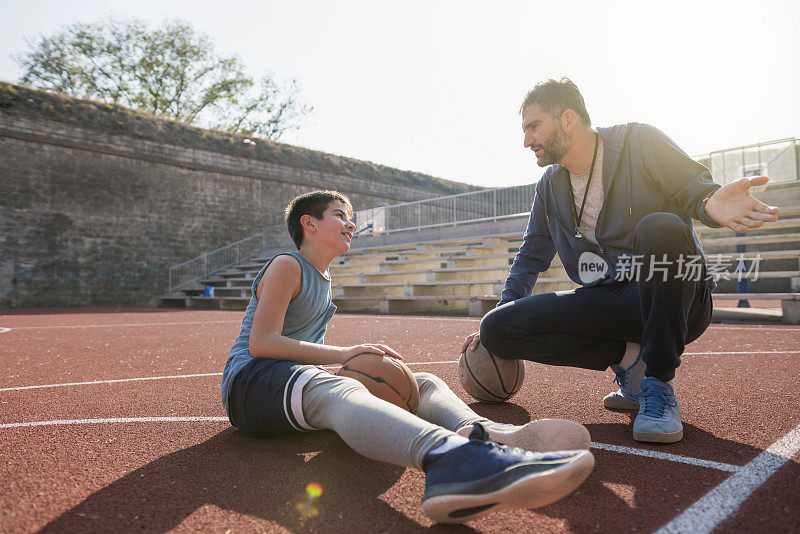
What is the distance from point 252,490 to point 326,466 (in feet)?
1.02

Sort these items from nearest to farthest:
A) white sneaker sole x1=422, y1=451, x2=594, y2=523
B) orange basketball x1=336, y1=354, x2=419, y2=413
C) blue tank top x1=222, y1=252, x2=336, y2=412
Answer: white sneaker sole x1=422, y1=451, x2=594, y2=523, orange basketball x1=336, y1=354, x2=419, y2=413, blue tank top x1=222, y1=252, x2=336, y2=412

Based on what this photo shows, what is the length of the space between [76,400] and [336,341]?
3.38 m

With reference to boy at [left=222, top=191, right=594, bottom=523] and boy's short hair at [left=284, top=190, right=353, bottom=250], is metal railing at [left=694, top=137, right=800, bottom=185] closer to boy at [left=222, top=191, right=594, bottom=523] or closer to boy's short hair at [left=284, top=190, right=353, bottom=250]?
boy's short hair at [left=284, top=190, right=353, bottom=250]

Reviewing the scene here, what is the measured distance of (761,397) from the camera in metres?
2.97

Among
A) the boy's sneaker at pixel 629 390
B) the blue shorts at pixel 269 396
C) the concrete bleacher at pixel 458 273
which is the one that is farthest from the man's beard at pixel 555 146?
the concrete bleacher at pixel 458 273

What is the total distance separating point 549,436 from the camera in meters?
1.76

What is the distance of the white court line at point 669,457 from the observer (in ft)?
6.14

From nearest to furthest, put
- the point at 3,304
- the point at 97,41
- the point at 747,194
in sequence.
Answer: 1. the point at 747,194
2. the point at 3,304
3. the point at 97,41

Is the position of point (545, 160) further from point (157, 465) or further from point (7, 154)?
point (7, 154)

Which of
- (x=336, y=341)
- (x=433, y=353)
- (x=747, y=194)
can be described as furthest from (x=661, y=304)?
(x=336, y=341)

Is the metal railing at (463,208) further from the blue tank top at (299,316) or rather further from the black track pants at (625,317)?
the blue tank top at (299,316)

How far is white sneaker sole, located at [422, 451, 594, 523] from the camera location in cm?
133

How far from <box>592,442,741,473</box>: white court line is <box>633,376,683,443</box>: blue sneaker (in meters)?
0.10

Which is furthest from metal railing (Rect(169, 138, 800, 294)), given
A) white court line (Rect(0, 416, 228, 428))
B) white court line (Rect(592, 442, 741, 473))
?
white court line (Rect(0, 416, 228, 428))
